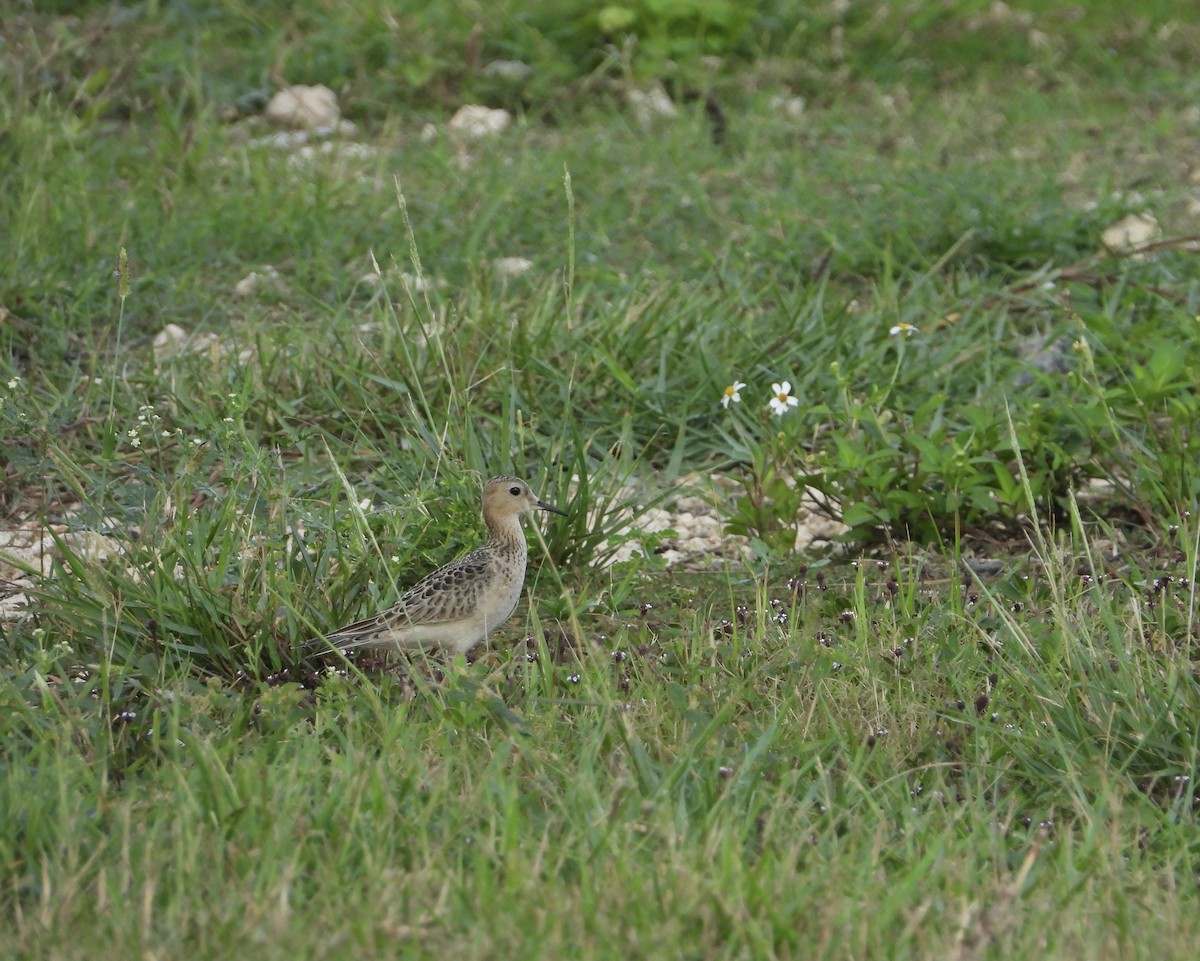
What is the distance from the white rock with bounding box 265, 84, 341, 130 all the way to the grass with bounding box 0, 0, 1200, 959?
0.19 m

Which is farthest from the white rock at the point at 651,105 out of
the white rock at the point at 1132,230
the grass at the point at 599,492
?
the white rock at the point at 1132,230

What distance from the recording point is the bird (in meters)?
4.20

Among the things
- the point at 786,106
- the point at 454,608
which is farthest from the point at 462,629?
the point at 786,106

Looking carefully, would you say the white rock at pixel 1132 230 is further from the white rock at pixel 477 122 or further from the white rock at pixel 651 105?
the white rock at pixel 477 122

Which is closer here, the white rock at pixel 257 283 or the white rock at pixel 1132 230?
the white rock at pixel 257 283

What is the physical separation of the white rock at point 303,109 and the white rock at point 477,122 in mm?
607

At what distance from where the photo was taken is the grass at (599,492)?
318cm

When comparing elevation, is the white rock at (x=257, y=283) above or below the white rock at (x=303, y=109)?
above

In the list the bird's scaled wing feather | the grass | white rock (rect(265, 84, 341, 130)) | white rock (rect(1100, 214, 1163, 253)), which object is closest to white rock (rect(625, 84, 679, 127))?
the grass

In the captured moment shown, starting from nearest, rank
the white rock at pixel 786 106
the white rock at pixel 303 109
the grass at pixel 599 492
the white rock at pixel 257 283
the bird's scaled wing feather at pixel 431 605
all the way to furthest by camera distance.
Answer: the grass at pixel 599 492 → the bird's scaled wing feather at pixel 431 605 → the white rock at pixel 257 283 → the white rock at pixel 303 109 → the white rock at pixel 786 106

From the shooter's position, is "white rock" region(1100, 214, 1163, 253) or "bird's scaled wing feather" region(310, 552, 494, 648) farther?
"white rock" region(1100, 214, 1163, 253)

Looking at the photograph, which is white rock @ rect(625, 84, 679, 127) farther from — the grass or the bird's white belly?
the bird's white belly

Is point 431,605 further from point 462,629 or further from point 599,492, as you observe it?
point 599,492

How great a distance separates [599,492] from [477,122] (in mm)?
3952
